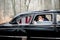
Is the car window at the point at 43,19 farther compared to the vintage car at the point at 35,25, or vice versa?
the car window at the point at 43,19

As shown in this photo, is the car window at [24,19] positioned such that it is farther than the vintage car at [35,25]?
Yes

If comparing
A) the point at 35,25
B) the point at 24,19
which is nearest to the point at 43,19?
the point at 35,25

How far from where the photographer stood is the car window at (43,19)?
707 cm

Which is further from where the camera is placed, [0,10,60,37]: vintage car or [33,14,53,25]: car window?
[33,14,53,25]: car window

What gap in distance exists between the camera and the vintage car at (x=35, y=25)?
689 cm

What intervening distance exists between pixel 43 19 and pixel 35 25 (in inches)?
16.9

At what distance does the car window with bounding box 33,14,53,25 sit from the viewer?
7068 millimetres

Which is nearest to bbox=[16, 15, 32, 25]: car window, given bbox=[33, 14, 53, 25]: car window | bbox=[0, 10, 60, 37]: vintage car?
→ bbox=[0, 10, 60, 37]: vintage car

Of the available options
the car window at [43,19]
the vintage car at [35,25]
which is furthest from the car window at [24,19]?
the car window at [43,19]

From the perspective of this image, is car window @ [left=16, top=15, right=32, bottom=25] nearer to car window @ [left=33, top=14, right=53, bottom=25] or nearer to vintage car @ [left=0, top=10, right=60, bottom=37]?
vintage car @ [left=0, top=10, right=60, bottom=37]

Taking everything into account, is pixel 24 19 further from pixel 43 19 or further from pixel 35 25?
pixel 43 19

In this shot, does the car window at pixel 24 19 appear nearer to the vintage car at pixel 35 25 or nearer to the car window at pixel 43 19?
the vintage car at pixel 35 25

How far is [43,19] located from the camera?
23.9ft
